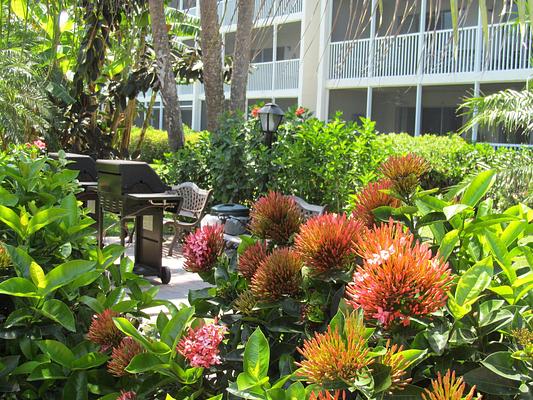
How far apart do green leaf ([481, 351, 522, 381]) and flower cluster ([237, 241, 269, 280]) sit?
0.80 meters

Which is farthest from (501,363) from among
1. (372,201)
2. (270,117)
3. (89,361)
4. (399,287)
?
(270,117)

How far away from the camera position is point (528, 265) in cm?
185

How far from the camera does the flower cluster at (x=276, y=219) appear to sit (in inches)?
89.0

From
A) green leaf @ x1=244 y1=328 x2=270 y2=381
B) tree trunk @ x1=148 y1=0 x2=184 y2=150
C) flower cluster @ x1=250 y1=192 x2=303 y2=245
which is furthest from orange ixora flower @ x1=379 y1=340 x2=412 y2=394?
tree trunk @ x1=148 y1=0 x2=184 y2=150

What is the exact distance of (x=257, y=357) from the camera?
5.68ft

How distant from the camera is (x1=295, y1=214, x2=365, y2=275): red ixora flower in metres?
1.86

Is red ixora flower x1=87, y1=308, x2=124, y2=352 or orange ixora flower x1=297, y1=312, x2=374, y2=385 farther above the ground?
orange ixora flower x1=297, y1=312, x2=374, y2=385

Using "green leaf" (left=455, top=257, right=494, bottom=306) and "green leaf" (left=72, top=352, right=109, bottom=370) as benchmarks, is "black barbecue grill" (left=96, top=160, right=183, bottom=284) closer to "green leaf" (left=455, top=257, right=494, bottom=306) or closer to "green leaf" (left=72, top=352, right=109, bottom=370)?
"green leaf" (left=72, top=352, right=109, bottom=370)

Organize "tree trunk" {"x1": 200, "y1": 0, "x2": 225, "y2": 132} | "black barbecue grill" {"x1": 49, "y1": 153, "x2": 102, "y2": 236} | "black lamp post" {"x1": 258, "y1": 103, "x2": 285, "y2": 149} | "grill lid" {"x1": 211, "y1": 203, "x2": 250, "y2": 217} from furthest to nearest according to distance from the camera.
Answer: "tree trunk" {"x1": 200, "y1": 0, "x2": 225, "y2": 132}, "black barbecue grill" {"x1": 49, "y1": 153, "x2": 102, "y2": 236}, "black lamp post" {"x1": 258, "y1": 103, "x2": 285, "y2": 149}, "grill lid" {"x1": 211, "y1": 203, "x2": 250, "y2": 217}

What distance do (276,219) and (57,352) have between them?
91cm

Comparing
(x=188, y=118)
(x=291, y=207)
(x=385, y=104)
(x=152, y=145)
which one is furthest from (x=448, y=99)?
(x=291, y=207)

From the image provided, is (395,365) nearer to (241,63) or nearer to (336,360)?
(336,360)

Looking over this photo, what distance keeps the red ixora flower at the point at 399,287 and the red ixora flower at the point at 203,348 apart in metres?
0.56

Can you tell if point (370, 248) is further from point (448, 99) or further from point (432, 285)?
point (448, 99)
